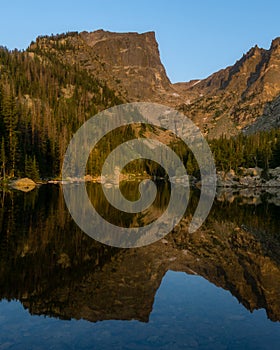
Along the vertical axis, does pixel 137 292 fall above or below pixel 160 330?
above

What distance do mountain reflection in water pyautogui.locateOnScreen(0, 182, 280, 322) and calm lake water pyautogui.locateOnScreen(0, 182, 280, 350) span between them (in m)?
0.05

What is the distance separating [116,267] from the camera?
723 inches

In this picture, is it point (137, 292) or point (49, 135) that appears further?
point (49, 135)

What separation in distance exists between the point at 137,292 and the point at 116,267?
3677 millimetres

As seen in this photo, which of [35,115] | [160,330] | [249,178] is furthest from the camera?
[35,115]

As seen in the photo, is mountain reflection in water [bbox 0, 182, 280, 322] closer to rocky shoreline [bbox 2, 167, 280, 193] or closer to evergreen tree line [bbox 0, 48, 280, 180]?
evergreen tree line [bbox 0, 48, 280, 180]

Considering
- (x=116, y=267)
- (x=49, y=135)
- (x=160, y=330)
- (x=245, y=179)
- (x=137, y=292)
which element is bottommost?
(x=160, y=330)

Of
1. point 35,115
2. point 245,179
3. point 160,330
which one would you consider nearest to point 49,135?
point 35,115

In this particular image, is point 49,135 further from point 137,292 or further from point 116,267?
point 137,292

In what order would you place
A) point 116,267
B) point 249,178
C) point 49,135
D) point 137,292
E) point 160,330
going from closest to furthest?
point 160,330 → point 137,292 → point 116,267 → point 49,135 → point 249,178

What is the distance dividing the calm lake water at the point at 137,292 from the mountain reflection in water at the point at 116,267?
2.0 inches

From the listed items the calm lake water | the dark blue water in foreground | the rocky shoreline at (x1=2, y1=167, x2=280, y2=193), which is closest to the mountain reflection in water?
the calm lake water

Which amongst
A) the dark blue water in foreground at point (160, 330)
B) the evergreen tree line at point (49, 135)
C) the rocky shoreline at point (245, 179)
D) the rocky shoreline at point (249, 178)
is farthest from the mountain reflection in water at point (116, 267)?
the rocky shoreline at point (249, 178)

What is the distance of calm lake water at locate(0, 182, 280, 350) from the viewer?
432 inches
